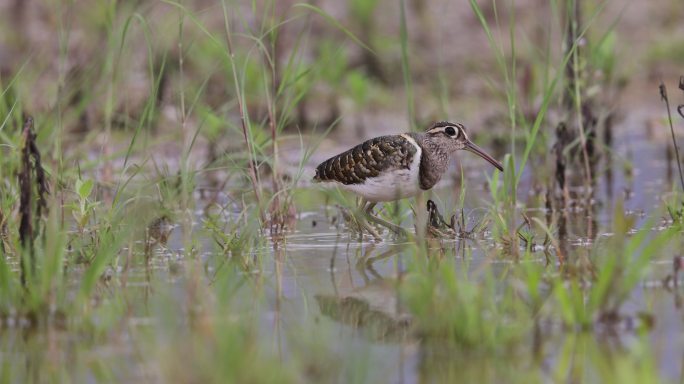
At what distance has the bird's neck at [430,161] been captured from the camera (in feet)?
21.8

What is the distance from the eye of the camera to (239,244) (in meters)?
5.95

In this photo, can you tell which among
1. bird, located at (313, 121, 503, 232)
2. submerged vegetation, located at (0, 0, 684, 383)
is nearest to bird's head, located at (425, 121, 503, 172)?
bird, located at (313, 121, 503, 232)

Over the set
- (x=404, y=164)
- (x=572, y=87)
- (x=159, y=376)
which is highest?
(x=572, y=87)

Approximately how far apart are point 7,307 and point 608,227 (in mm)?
3433

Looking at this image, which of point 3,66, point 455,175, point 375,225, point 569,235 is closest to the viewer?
point 569,235

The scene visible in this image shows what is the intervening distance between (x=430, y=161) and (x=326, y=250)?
80 cm

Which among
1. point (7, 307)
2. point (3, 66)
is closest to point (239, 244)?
point (7, 307)

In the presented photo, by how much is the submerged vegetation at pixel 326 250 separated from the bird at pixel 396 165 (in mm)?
157

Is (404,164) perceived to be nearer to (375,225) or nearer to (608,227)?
(375,225)

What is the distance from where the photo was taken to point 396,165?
6.57m

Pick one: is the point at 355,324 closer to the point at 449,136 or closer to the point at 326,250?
the point at 326,250

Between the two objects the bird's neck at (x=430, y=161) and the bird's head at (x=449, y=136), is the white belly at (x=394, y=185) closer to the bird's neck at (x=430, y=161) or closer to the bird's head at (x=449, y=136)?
the bird's neck at (x=430, y=161)

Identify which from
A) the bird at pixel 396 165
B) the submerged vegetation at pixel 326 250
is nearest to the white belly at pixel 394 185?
the bird at pixel 396 165

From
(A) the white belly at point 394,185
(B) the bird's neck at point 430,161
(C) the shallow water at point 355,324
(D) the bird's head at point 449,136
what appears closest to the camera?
(C) the shallow water at point 355,324
